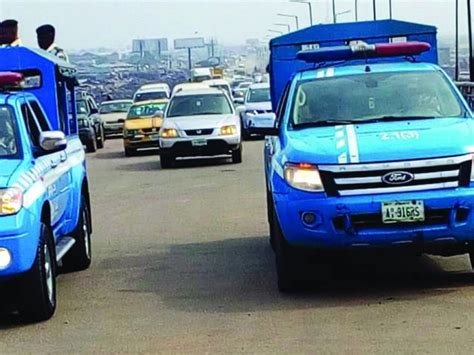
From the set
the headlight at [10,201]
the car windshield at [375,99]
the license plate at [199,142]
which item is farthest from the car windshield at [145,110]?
the headlight at [10,201]

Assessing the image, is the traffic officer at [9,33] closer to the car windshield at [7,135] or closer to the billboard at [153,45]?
the car windshield at [7,135]

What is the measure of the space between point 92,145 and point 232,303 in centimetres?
2593

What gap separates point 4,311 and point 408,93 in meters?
3.93

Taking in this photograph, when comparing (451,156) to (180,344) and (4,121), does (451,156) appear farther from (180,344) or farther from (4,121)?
(4,121)

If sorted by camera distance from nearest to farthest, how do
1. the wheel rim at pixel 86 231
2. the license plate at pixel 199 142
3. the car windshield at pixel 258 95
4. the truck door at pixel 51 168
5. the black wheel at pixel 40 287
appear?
the black wheel at pixel 40 287 < the truck door at pixel 51 168 < the wheel rim at pixel 86 231 < the license plate at pixel 199 142 < the car windshield at pixel 258 95

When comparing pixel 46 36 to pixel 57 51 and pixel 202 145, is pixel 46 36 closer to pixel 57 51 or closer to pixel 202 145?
pixel 57 51

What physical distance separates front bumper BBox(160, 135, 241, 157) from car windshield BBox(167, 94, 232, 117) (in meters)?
0.99

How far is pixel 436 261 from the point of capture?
1135cm

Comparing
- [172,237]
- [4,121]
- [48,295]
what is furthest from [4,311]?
[172,237]

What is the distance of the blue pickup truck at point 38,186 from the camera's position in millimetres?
8719

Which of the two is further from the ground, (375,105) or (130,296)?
(375,105)

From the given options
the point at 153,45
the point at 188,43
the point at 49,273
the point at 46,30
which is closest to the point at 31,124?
the point at 49,273

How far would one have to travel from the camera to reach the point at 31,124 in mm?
10516

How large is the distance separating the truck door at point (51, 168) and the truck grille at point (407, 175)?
7.81 feet
